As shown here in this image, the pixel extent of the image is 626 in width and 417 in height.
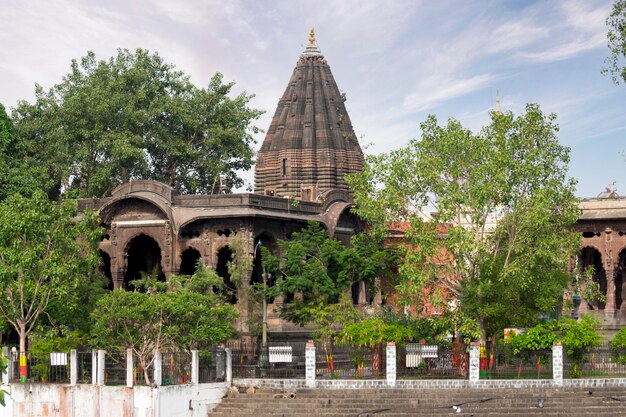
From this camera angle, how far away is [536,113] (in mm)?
32031

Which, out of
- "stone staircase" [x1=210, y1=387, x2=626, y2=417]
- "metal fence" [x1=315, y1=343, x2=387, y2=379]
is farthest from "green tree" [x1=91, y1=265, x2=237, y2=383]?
"metal fence" [x1=315, y1=343, x2=387, y2=379]

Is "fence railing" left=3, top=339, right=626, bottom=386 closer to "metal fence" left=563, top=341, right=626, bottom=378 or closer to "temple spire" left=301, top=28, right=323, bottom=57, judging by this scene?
"metal fence" left=563, top=341, right=626, bottom=378

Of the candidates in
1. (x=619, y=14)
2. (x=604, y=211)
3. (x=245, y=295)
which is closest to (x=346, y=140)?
(x=604, y=211)

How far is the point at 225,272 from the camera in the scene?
132 ft

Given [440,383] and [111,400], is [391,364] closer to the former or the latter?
[440,383]

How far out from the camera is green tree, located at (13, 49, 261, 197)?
45344 millimetres

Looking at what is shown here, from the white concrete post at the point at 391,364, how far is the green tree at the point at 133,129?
1907cm

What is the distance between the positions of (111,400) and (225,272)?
13.3m

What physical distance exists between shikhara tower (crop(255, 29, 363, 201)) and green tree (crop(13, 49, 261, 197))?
215 cm

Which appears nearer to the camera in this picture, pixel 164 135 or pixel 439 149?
pixel 439 149

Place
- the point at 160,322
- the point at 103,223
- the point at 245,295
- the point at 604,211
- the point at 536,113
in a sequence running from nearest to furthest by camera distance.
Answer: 1. the point at 160,322
2. the point at 536,113
3. the point at 245,295
4. the point at 103,223
5. the point at 604,211

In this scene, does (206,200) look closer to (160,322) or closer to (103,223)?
(103,223)

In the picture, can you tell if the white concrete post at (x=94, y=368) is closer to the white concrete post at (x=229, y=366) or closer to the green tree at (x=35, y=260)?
the green tree at (x=35, y=260)

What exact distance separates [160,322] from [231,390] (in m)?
2.49
